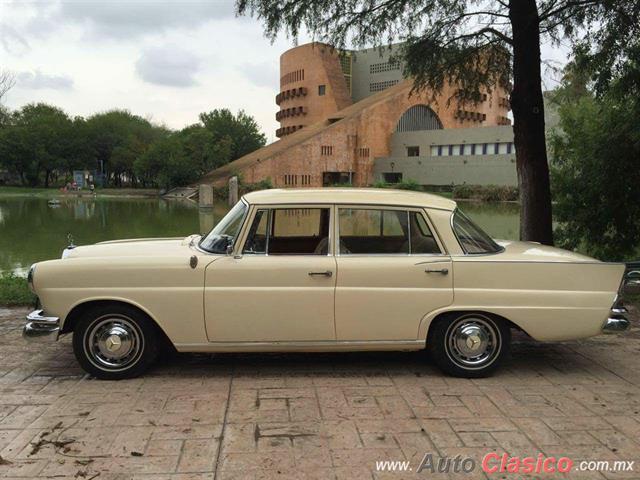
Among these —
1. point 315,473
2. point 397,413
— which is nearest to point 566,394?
point 397,413

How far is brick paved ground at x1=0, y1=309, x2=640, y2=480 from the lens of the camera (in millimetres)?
3299

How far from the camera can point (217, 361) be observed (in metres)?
5.16

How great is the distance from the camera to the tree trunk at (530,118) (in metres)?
8.27

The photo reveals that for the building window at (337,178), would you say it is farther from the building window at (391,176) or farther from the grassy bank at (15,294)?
the grassy bank at (15,294)

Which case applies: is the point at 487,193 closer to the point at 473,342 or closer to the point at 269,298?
the point at 473,342

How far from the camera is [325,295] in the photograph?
4555 mm

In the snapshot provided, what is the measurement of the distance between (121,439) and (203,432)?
0.52 m

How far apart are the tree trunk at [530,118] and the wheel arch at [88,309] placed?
6.15 m

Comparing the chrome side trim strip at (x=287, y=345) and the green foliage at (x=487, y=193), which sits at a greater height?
the green foliage at (x=487, y=193)

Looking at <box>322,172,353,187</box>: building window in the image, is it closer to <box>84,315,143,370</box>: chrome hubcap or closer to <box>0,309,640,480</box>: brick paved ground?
<box>0,309,640,480</box>: brick paved ground
